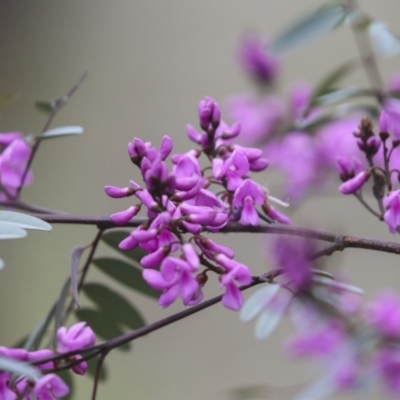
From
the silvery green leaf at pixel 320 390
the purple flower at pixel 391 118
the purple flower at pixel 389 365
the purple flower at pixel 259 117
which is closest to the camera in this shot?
the purple flower at pixel 391 118

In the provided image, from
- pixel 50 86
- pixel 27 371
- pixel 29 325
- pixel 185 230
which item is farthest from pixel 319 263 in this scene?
pixel 50 86

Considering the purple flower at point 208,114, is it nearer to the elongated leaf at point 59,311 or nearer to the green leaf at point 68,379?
the elongated leaf at point 59,311

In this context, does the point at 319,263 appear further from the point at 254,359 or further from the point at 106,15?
the point at 106,15

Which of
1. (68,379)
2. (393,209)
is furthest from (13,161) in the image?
(393,209)

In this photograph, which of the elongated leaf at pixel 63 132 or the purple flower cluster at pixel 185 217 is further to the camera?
the elongated leaf at pixel 63 132

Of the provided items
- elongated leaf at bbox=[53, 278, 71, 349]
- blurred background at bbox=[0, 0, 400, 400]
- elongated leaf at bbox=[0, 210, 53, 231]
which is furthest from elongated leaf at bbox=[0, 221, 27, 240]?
blurred background at bbox=[0, 0, 400, 400]

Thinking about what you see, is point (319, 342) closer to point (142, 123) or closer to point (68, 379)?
point (68, 379)

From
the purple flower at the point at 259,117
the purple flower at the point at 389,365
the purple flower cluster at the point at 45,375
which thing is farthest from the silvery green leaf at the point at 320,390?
the purple flower at the point at 259,117
